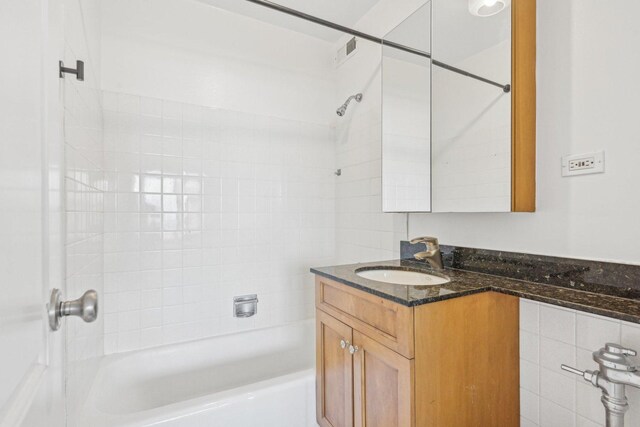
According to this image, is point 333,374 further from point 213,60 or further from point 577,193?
point 213,60

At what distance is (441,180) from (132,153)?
1743 mm

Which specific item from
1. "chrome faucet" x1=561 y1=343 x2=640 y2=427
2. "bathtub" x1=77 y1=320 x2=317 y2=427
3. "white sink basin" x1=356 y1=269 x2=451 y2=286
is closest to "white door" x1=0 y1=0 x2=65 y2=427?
"bathtub" x1=77 y1=320 x2=317 y2=427

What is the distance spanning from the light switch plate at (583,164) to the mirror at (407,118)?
59 centimetres

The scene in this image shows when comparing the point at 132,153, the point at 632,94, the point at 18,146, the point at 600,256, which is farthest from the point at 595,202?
the point at 132,153

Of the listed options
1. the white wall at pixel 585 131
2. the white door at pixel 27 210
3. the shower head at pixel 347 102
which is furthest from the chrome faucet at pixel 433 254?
the white door at pixel 27 210

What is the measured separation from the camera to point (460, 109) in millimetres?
1430

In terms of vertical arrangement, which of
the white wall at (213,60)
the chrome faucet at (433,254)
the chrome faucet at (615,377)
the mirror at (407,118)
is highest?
the white wall at (213,60)

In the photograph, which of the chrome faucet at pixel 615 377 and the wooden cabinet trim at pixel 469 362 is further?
the wooden cabinet trim at pixel 469 362

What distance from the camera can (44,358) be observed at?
0.55 m

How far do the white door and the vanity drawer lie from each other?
88 cm

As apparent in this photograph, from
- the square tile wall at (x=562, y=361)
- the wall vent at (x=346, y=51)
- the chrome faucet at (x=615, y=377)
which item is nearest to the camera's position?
the chrome faucet at (x=615, y=377)

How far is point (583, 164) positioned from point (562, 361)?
677mm

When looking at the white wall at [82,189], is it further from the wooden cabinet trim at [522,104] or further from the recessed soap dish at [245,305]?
the wooden cabinet trim at [522,104]

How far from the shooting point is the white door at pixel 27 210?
375 millimetres
